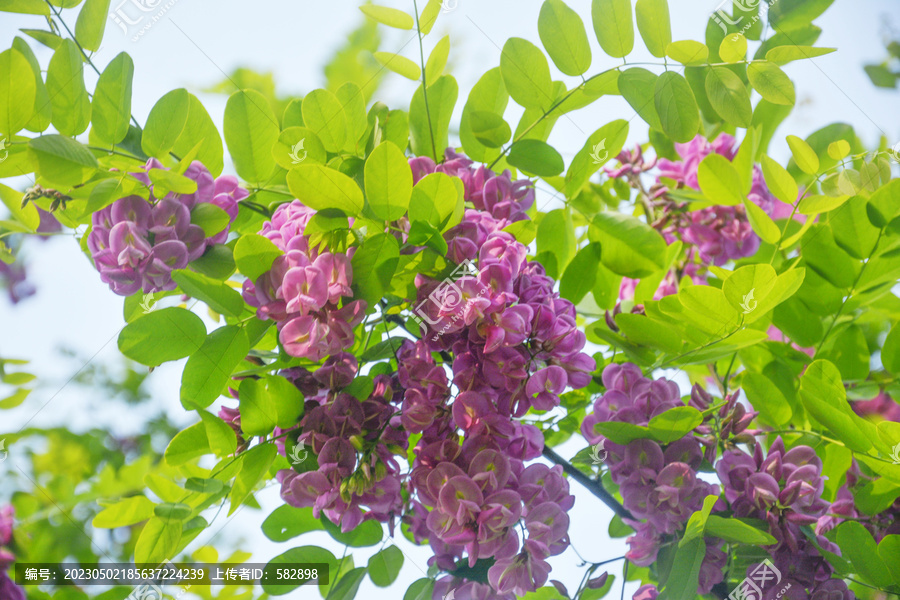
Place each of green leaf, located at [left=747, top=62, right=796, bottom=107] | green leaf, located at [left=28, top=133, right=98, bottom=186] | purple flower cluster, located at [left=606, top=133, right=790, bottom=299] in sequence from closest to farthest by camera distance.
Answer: green leaf, located at [left=28, top=133, right=98, bottom=186]
green leaf, located at [left=747, top=62, right=796, bottom=107]
purple flower cluster, located at [left=606, top=133, right=790, bottom=299]

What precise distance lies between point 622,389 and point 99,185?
0.43m

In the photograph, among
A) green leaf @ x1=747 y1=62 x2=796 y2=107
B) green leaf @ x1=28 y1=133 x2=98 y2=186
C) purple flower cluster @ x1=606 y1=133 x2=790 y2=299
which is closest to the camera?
green leaf @ x1=28 y1=133 x2=98 y2=186

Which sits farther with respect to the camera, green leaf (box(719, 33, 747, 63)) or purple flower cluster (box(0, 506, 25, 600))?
purple flower cluster (box(0, 506, 25, 600))

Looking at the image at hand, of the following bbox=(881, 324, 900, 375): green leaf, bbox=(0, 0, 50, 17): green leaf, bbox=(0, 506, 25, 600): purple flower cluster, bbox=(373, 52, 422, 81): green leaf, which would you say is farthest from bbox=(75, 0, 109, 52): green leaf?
bbox=(881, 324, 900, 375): green leaf

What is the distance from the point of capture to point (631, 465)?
1.53 feet

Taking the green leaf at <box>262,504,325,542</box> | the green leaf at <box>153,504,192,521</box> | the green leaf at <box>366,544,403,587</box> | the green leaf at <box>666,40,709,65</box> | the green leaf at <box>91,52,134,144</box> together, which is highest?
the green leaf at <box>91,52,134,144</box>

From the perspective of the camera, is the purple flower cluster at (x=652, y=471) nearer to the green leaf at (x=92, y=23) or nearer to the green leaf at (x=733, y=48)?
the green leaf at (x=733, y=48)

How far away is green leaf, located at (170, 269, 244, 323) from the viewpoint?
1.41 feet

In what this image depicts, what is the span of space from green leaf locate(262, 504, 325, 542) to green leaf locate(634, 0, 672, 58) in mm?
544

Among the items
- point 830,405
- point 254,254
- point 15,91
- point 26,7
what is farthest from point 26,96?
point 830,405

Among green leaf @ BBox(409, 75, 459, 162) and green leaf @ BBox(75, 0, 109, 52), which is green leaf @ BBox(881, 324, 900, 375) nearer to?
green leaf @ BBox(409, 75, 459, 162)

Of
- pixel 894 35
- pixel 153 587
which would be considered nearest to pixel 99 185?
pixel 153 587

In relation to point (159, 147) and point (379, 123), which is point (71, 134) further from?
point (379, 123)

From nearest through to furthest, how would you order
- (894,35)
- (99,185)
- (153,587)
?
(99,185) < (153,587) < (894,35)
